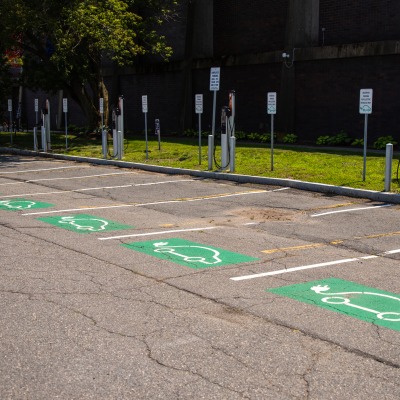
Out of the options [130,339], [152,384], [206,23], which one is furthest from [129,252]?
[206,23]

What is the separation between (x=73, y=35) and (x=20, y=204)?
14480 millimetres

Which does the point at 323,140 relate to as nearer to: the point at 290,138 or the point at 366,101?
the point at 290,138

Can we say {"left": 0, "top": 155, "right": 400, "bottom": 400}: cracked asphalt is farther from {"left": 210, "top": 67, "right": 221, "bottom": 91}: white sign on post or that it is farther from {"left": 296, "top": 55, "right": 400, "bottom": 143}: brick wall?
{"left": 296, "top": 55, "right": 400, "bottom": 143}: brick wall

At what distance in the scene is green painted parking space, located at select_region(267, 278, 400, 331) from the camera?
712 cm

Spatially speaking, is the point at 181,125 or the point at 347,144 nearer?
the point at 347,144

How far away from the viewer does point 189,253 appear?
394 inches

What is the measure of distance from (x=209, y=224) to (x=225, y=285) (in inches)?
168

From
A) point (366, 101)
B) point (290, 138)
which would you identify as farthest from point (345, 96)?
point (366, 101)

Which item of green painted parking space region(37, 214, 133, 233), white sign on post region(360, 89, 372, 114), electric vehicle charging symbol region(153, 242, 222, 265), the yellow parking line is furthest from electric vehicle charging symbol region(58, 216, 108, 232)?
white sign on post region(360, 89, 372, 114)

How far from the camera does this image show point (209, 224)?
40.9 ft

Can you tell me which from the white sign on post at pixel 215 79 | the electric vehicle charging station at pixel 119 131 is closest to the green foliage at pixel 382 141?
the white sign on post at pixel 215 79

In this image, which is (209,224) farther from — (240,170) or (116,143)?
(116,143)

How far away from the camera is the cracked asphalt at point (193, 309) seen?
5406 millimetres

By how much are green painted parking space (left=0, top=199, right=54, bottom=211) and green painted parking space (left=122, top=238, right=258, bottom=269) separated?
14.0 ft
